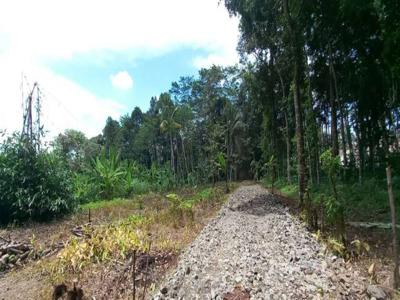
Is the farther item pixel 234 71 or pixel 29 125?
pixel 234 71

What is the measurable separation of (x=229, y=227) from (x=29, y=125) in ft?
27.2

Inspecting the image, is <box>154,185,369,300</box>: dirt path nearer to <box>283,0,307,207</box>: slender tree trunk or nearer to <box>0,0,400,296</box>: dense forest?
<box>0,0,400,296</box>: dense forest

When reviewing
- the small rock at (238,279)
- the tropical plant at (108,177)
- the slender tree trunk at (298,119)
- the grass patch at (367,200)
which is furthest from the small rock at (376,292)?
the tropical plant at (108,177)

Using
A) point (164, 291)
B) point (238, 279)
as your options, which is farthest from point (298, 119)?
point (164, 291)

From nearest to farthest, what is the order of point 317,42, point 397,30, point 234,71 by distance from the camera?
point 397,30 < point 317,42 < point 234,71

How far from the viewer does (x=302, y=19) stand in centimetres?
1243

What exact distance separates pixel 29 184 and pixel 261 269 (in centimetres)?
995

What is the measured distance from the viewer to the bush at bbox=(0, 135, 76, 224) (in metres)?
12.1

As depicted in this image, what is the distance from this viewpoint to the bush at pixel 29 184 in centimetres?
1210

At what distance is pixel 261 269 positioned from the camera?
4.88 meters

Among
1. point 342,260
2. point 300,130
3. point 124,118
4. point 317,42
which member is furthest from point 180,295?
point 124,118

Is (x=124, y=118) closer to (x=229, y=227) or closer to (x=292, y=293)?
(x=229, y=227)

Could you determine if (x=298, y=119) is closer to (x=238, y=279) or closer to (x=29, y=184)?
(x=238, y=279)

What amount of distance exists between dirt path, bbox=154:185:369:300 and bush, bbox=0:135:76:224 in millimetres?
7098
